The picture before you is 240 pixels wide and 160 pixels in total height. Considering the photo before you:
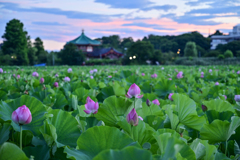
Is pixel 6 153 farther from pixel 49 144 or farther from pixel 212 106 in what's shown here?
pixel 212 106

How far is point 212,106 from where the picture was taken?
980 mm

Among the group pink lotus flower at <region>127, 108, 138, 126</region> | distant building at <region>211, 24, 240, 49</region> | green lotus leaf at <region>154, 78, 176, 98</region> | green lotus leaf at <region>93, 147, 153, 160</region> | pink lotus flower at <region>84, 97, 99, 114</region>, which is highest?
distant building at <region>211, 24, 240, 49</region>

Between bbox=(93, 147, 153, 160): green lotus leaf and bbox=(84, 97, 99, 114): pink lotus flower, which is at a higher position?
bbox=(93, 147, 153, 160): green lotus leaf

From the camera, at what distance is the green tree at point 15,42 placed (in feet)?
85.0

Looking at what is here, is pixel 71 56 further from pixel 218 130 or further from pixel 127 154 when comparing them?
pixel 127 154

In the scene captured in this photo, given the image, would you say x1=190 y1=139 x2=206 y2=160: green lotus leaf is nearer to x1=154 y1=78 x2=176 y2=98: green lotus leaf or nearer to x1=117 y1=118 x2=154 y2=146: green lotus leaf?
x1=117 y1=118 x2=154 y2=146: green lotus leaf

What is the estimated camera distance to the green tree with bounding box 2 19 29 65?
2591 centimetres

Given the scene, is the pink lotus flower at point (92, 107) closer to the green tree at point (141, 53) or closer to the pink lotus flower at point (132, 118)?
the pink lotus flower at point (132, 118)

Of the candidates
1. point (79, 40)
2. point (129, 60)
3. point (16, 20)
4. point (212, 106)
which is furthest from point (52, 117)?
point (79, 40)

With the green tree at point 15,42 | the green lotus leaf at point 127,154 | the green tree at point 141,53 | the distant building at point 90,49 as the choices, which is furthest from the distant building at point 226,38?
the green lotus leaf at point 127,154

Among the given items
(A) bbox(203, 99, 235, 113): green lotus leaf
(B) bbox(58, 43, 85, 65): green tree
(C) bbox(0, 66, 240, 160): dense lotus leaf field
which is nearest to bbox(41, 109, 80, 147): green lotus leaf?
(C) bbox(0, 66, 240, 160): dense lotus leaf field

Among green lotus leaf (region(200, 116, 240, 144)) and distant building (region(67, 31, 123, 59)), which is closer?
green lotus leaf (region(200, 116, 240, 144))

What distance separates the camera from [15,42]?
87.5 feet

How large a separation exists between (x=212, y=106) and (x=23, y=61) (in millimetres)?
27430
